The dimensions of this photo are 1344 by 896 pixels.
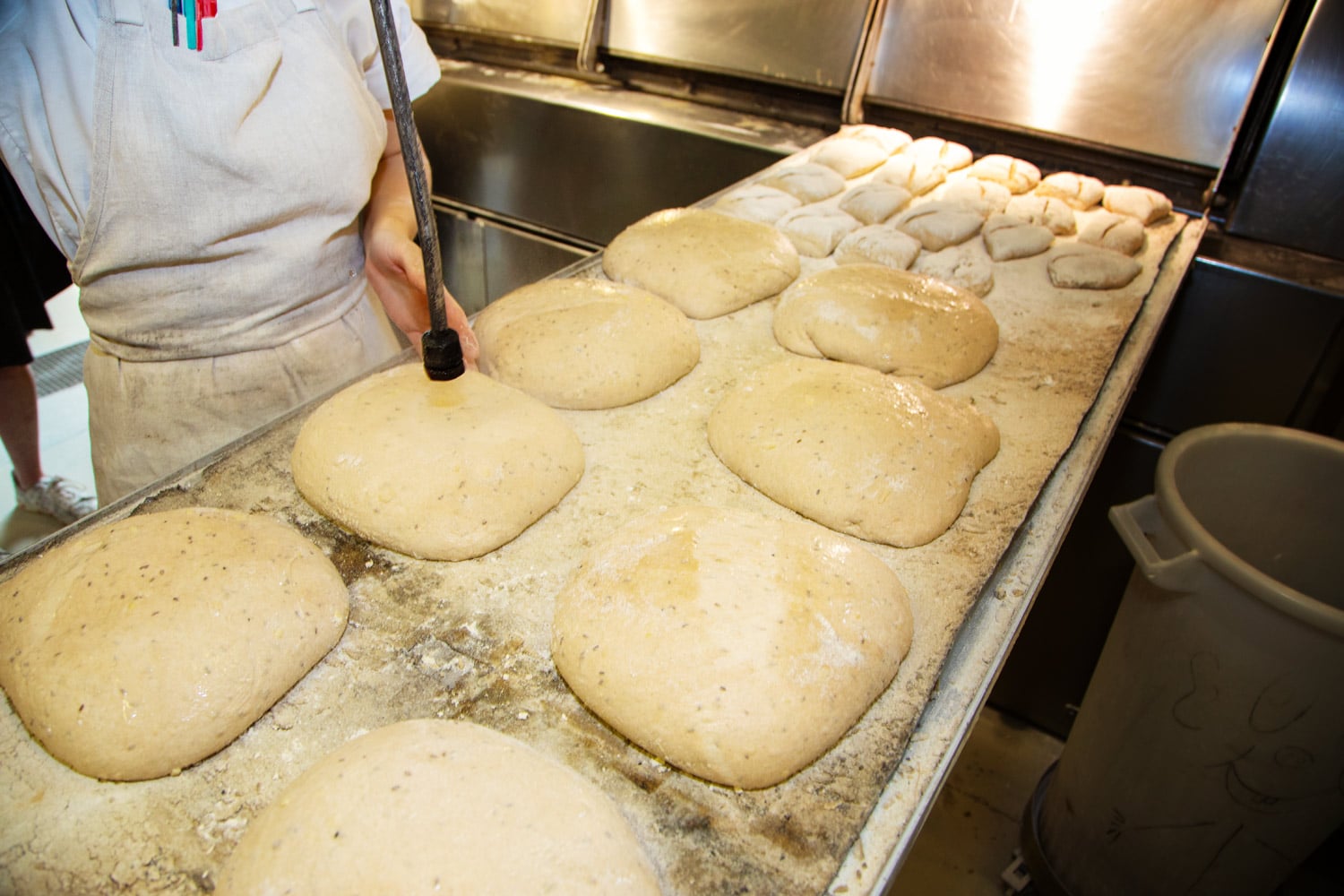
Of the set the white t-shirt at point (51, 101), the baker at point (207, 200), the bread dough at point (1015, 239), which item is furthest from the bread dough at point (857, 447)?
the white t-shirt at point (51, 101)

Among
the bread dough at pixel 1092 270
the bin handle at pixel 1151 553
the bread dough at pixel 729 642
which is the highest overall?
the bread dough at pixel 1092 270

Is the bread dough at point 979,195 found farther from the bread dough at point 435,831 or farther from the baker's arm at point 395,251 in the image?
the bread dough at point 435,831

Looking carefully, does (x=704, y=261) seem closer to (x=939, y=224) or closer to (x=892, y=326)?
(x=892, y=326)

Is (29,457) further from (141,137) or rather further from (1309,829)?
(1309,829)

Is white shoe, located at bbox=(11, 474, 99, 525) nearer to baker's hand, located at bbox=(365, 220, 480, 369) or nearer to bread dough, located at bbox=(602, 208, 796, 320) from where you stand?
baker's hand, located at bbox=(365, 220, 480, 369)

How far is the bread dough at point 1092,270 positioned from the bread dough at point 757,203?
0.70 metres

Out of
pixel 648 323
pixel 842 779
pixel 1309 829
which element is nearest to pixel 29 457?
pixel 648 323

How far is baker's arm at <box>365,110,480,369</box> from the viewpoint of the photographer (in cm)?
159

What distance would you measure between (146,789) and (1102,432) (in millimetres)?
1556

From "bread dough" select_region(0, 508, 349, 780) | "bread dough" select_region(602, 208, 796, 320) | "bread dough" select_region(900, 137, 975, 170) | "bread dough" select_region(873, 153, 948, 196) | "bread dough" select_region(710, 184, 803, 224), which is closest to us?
"bread dough" select_region(0, 508, 349, 780)

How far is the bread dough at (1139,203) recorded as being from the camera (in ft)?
7.35

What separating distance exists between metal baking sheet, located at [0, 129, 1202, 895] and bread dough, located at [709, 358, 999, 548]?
4 cm

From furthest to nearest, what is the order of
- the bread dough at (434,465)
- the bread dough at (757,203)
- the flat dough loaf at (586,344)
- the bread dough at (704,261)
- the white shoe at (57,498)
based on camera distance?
the white shoe at (57,498)
the bread dough at (757,203)
the bread dough at (704,261)
the flat dough loaf at (586,344)
the bread dough at (434,465)

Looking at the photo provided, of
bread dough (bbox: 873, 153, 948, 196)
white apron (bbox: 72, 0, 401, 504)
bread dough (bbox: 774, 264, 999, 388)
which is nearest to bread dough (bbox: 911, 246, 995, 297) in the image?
bread dough (bbox: 774, 264, 999, 388)
